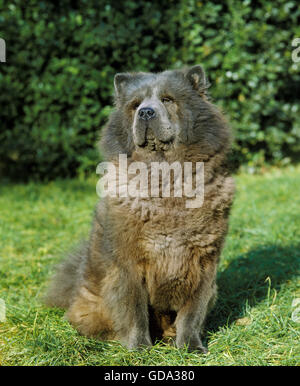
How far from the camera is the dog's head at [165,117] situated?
2.95 m

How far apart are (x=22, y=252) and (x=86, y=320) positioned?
6.68 ft

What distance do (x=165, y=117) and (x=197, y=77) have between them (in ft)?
1.23

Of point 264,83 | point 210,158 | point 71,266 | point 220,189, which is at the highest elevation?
point 264,83

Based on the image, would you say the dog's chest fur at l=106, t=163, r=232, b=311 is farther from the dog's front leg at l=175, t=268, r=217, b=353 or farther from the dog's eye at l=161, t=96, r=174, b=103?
the dog's eye at l=161, t=96, r=174, b=103

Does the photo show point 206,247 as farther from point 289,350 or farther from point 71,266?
point 71,266

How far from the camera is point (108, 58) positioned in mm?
7016

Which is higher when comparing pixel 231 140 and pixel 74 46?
pixel 74 46

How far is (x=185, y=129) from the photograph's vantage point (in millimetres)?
2965

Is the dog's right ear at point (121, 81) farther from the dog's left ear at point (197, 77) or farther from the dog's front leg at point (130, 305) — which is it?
the dog's front leg at point (130, 305)

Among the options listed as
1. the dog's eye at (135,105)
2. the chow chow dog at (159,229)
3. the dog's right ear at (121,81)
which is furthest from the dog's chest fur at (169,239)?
the dog's right ear at (121,81)

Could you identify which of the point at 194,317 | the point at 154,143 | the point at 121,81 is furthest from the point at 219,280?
the point at 121,81

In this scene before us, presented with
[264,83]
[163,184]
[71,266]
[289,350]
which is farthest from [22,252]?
[264,83]

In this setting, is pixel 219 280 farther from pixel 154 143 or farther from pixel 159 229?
pixel 154 143

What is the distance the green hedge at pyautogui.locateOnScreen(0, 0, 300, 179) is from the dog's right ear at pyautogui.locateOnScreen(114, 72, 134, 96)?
3712mm
